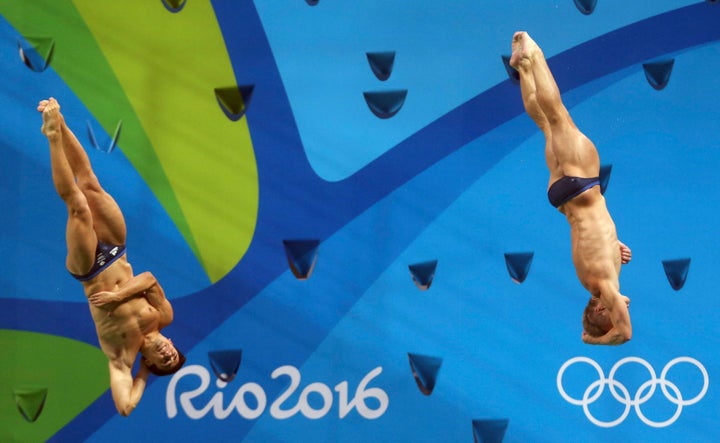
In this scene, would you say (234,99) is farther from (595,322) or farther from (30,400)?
(595,322)

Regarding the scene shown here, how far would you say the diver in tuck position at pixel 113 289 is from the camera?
20.4ft

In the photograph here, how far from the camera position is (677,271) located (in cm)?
745

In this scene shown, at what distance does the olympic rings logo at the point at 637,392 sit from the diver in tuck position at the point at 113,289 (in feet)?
8.81

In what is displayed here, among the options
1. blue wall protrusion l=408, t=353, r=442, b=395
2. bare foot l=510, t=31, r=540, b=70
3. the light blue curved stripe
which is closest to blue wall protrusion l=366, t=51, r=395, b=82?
the light blue curved stripe

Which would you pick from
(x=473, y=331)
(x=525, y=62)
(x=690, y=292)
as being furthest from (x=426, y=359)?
(x=525, y=62)

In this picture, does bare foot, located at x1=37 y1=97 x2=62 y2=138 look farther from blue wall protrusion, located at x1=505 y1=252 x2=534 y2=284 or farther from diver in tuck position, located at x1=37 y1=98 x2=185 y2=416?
blue wall protrusion, located at x1=505 y1=252 x2=534 y2=284

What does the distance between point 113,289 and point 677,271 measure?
3.57 meters

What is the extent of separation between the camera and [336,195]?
763 cm

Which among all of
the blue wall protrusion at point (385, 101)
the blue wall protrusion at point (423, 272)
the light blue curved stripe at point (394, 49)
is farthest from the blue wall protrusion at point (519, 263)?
the blue wall protrusion at point (385, 101)

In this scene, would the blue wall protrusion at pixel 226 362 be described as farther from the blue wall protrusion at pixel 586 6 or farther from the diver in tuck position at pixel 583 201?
the blue wall protrusion at pixel 586 6

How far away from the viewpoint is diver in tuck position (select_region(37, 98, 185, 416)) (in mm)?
6219

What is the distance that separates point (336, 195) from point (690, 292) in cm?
238

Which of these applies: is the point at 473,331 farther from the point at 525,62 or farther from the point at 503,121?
the point at 525,62

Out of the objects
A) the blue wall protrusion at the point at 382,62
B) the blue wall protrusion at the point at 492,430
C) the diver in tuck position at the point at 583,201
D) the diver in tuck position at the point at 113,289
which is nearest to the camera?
the diver in tuck position at the point at 583,201
